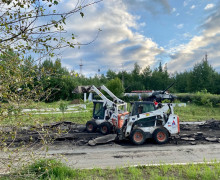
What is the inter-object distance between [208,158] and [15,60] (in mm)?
7346

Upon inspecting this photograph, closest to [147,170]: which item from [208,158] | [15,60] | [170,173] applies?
[170,173]

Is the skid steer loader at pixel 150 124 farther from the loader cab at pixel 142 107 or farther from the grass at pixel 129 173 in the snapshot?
the grass at pixel 129 173

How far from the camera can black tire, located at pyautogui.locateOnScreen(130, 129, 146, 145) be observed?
8938mm

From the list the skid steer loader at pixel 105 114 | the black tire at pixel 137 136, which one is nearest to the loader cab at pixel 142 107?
the black tire at pixel 137 136

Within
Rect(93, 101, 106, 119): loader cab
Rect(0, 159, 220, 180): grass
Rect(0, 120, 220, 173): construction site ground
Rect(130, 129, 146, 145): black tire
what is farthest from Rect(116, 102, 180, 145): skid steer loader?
Rect(0, 159, 220, 180): grass

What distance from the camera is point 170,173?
531 centimetres

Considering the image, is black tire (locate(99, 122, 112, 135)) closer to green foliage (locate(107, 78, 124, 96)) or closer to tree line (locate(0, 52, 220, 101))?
tree line (locate(0, 52, 220, 101))

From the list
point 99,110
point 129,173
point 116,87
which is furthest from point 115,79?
point 129,173

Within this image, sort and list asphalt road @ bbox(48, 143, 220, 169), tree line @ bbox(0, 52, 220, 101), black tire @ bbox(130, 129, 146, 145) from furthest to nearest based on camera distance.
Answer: black tire @ bbox(130, 129, 146, 145) → asphalt road @ bbox(48, 143, 220, 169) → tree line @ bbox(0, 52, 220, 101)

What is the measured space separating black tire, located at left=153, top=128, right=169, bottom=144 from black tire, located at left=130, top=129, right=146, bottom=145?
0.59m

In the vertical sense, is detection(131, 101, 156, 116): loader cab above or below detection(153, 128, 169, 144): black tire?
above

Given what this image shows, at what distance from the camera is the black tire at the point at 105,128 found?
11.0 m

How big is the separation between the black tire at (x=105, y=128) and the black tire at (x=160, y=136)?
2.99 meters

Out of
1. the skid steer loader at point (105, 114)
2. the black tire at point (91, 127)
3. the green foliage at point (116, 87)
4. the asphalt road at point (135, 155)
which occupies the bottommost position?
the asphalt road at point (135, 155)
